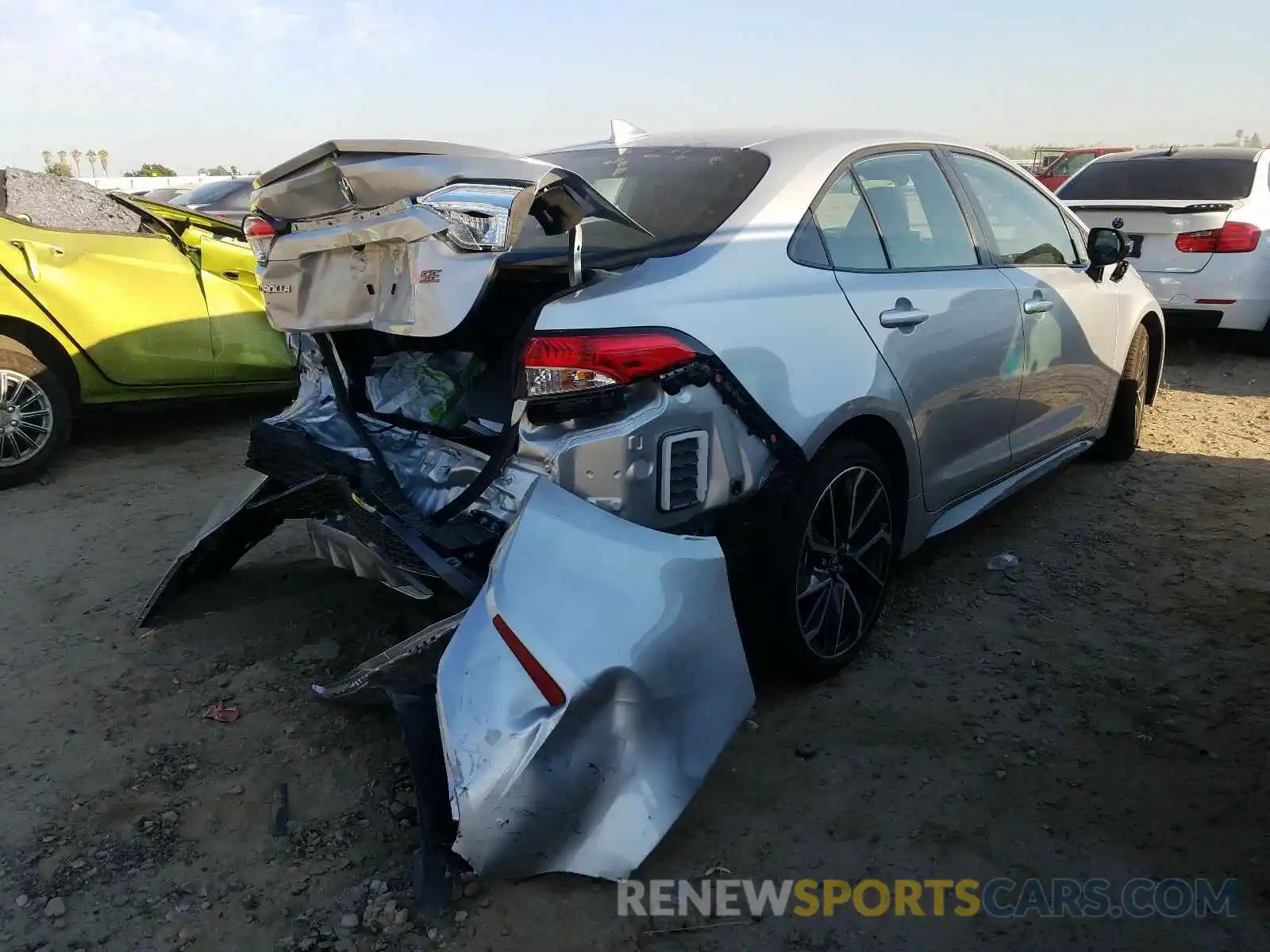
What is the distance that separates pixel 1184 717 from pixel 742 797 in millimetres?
1378

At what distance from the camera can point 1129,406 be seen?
15.9 ft

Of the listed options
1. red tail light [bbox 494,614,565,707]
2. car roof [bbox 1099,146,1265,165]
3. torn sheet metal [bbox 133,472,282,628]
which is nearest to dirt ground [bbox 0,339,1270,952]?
torn sheet metal [bbox 133,472,282,628]

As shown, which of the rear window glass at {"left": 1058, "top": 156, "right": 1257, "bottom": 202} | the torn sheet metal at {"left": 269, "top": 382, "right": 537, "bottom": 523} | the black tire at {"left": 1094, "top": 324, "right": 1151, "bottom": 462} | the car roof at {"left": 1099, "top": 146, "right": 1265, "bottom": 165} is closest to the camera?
the torn sheet metal at {"left": 269, "top": 382, "right": 537, "bottom": 523}

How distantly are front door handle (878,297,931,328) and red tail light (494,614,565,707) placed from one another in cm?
153

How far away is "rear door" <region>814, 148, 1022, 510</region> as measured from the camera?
293cm

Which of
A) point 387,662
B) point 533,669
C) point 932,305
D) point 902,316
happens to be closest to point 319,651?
point 387,662

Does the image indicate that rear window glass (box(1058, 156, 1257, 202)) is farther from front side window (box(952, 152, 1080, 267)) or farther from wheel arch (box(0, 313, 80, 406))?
wheel arch (box(0, 313, 80, 406))

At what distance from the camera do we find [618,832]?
2061mm

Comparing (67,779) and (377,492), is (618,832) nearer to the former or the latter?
(377,492)

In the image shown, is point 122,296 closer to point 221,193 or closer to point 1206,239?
point 221,193

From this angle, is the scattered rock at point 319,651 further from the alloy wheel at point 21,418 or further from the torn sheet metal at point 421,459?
the alloy wheel at point 21,418

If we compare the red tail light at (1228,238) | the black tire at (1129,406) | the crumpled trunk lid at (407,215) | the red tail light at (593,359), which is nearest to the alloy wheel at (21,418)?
the crumpled trunk lid at (407,215)

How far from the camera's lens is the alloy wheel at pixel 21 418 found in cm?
484

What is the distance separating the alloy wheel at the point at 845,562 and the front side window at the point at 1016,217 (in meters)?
1.28
